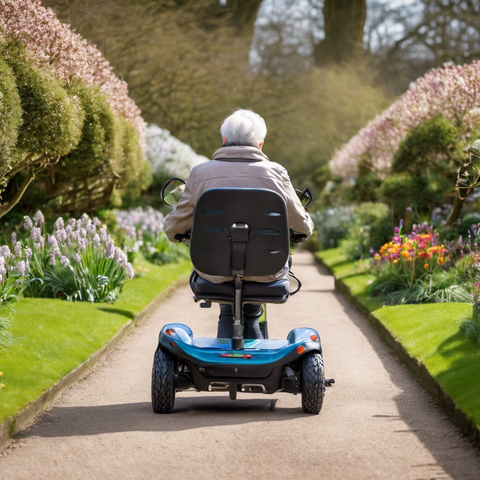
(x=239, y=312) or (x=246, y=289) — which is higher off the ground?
(x=246, y=289)

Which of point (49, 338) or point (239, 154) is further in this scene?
point (49, 338)

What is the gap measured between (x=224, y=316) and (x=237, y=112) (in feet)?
4.56

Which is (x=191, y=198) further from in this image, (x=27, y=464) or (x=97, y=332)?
(x=97, y=332)

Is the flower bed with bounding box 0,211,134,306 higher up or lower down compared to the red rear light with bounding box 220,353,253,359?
lower down

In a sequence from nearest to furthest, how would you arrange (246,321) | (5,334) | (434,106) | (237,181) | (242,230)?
(242,230), (237,181), (246,321), (5,334), (434,106)

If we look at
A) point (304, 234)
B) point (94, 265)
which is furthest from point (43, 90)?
point (304, 234)

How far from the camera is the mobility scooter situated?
15.7 ft

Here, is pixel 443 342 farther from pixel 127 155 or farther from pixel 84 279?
pixel 127 155

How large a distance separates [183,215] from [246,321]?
0.93 metres

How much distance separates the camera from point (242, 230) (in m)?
4.76

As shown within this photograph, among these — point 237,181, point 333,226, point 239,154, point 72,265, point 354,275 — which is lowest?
point 333,226

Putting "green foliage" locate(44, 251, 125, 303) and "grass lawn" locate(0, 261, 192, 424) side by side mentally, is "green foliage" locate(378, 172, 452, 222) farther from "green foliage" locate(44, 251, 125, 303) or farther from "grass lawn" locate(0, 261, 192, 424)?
"green foliage" locate(44, 251, 125, 303)

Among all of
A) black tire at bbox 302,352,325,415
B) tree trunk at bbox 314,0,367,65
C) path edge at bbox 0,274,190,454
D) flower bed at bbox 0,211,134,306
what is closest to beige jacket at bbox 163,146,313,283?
black tire at bbox 302,352,325,415

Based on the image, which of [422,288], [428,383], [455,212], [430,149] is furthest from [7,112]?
[430,149]
